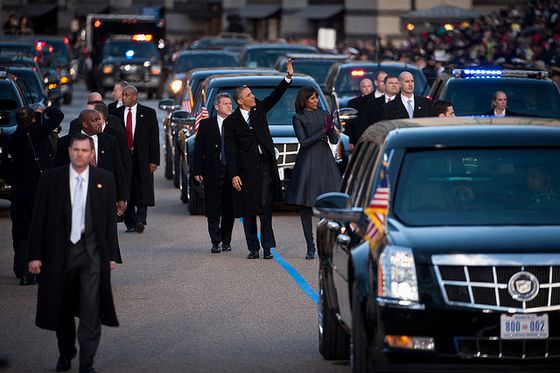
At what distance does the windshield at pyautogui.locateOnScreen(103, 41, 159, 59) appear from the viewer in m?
54.4

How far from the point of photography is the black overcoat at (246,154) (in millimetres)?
16391

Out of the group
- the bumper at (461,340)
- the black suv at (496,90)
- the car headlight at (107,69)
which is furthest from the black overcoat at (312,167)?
the car headlight at (107,69)

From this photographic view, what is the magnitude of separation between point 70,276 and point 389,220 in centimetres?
228

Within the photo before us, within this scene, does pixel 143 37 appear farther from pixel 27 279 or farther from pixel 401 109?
pixel 27 279

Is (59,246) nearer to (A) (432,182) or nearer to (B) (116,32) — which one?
(A) (432,182)

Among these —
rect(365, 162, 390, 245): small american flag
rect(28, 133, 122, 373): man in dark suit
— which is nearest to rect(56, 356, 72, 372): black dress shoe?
rect(28, 133, 122, 373): man in dark suit

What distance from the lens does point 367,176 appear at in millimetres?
9375

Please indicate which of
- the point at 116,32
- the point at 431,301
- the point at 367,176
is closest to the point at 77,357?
the point at 367,176

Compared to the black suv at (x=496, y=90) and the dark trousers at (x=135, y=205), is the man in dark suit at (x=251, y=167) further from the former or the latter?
the black suv at (x=496, y=90)

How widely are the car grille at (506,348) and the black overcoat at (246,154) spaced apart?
8290 millimetres

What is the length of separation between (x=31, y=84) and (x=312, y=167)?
1252 centimetres

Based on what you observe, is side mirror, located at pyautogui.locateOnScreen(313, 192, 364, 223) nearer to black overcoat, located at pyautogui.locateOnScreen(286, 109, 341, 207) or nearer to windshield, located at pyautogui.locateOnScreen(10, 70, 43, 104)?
black overcoat, located at pyautogui.locateOnScreen(286, 109, 341, 207)

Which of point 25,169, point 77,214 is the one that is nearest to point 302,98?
point 25,169

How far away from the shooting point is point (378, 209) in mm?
8797
